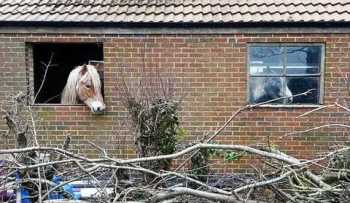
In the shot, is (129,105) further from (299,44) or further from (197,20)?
(299,44)

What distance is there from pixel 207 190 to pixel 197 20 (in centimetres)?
450

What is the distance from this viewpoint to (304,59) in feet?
28.6

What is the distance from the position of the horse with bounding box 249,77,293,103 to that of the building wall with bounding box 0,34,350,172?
22cm

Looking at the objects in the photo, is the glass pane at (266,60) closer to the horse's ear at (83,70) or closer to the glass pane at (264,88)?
the glass pane at (264,88)

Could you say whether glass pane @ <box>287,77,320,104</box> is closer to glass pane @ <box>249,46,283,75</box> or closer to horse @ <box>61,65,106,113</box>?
glass pane @ <box>249,46,283,75</box>

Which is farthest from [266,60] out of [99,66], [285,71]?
[99,66]

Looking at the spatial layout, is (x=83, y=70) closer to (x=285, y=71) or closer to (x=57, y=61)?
(x=57, y=61)

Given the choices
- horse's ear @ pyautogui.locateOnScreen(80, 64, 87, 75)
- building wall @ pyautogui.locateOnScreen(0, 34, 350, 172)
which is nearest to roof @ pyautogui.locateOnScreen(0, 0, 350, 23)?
building wall @ pyautogui.locateOnScreen(0, 34, 350, 172)

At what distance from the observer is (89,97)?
29.0 ft

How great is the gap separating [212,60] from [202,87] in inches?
20.5

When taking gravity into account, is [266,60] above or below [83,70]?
above

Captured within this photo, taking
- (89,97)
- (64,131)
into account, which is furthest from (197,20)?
(64,131)

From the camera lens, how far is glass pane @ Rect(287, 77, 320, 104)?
8.77 meters

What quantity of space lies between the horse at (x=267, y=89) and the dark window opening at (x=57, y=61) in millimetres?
3233
